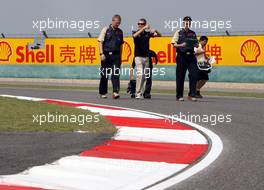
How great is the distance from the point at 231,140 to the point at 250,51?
12.8 m

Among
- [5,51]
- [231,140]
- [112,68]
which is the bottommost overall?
[231,140]

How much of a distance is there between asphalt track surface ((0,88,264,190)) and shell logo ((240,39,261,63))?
6.81m

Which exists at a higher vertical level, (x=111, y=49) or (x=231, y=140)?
(x=111, y=49)

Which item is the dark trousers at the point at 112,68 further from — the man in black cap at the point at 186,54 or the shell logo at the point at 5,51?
the shell logo at the point at 5,51

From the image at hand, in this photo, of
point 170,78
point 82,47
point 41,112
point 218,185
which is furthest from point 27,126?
point 82,47

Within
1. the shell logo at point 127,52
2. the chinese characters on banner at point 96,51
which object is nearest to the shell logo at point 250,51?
the chinese characters on banner at point 96,51

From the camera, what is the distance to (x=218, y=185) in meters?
4.70

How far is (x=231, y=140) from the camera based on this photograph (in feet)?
22.7

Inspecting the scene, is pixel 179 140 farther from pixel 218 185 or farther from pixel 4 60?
pixel 4 60

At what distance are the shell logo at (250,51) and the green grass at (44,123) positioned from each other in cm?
977

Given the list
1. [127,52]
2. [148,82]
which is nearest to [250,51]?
[127,52]

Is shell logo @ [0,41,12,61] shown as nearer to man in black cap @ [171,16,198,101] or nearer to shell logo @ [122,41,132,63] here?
shell logo @ [122,41,132,63]

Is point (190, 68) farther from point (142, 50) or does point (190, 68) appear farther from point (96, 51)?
point (96, 51)

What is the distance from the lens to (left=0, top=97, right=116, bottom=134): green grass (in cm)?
764
